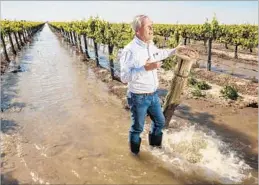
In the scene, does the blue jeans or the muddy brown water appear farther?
the muddy brown water

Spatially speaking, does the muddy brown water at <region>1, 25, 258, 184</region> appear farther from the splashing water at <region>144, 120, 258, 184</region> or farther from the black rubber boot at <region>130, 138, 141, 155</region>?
the black rubber boot at <region>130, 138, 141, 155</region>

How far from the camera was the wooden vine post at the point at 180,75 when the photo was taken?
4516mm

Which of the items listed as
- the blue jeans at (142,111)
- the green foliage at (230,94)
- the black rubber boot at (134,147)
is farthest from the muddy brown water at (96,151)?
the green foliage at (230,94)

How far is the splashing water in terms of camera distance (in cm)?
458

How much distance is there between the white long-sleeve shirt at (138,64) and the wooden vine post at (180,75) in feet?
0.79

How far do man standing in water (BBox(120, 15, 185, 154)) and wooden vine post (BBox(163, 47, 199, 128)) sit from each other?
0.24 meters

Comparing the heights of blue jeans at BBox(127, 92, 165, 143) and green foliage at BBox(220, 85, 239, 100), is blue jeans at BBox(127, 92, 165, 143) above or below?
above

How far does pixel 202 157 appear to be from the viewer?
16.7 ft

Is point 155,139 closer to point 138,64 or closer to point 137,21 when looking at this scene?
point 138,64

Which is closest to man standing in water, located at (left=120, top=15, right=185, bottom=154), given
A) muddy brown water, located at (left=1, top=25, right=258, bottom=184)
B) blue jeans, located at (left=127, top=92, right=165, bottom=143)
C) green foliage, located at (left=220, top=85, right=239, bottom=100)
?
blue jeans, located at (left=127, top=92, right=165, bottom=143)

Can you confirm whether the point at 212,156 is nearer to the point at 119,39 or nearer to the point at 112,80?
the point at 112,80

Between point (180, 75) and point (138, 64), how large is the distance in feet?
3.61

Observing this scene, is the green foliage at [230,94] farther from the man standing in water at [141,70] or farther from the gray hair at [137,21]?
the gray hair at [137,21]

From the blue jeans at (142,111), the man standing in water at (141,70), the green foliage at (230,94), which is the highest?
the man standing in water at (141,70)
